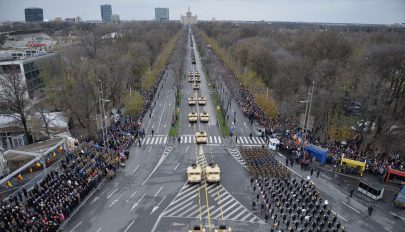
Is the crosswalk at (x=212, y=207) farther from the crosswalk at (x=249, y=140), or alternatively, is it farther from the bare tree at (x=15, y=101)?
the bare tree at (x=15, y=101)

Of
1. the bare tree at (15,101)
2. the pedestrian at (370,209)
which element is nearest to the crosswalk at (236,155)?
the pedestrian at (370,209)

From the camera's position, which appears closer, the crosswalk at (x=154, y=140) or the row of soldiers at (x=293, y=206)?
the row of soldiers at (x=293, y=206)

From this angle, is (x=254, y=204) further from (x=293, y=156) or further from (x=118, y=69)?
(x=118, y=69)

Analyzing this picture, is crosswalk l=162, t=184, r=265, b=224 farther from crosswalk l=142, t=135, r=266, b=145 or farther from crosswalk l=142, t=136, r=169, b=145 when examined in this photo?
crosswalk l=142, t=136, r=169, b=145

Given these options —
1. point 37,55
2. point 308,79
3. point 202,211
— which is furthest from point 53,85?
point 308,79

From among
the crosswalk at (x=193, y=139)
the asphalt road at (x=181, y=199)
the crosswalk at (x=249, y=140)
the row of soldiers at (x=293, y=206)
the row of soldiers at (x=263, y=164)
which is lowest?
the asphalt road at (x=181, y=199)
